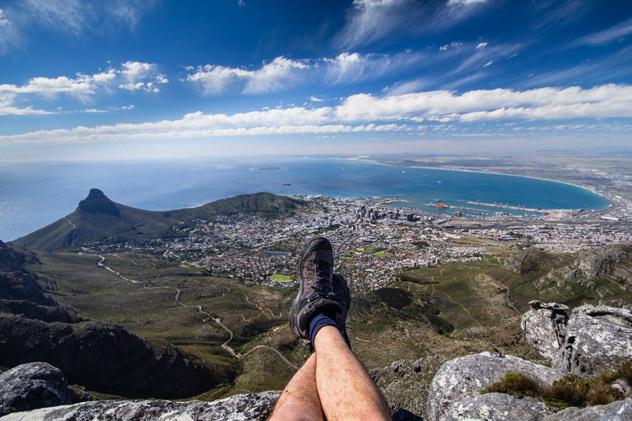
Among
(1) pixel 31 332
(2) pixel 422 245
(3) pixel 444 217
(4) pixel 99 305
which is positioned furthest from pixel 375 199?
(1) pixel 31 332

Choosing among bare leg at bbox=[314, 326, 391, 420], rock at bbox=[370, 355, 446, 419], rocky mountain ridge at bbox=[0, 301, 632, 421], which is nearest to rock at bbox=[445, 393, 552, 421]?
rocky mountain ridge at bbox=[0, 301, 632, 421]

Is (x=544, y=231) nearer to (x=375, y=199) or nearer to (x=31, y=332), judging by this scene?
(x=375, y=199)

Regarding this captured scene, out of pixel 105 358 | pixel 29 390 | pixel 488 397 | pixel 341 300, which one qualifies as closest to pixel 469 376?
pixel 488 397

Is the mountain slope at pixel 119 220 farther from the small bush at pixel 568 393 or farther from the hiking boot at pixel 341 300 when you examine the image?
the small bush at pixel 568 393

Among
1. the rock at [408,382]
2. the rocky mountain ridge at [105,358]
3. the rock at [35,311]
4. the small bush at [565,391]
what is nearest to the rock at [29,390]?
the rock at [408,382]

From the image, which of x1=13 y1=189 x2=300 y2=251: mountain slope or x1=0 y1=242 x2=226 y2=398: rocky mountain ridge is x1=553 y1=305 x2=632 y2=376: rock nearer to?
x1=0 y1=242 x2=226 y2=398: rocky mountain ridge

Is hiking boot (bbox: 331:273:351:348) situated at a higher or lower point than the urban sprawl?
higher
